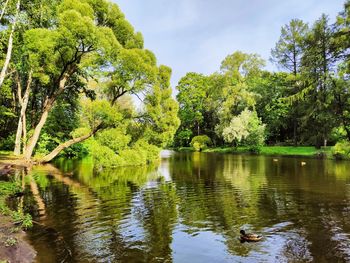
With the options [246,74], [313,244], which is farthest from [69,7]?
[246,74]

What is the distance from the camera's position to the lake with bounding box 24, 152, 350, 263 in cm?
980

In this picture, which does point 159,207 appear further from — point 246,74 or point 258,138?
point 246,74

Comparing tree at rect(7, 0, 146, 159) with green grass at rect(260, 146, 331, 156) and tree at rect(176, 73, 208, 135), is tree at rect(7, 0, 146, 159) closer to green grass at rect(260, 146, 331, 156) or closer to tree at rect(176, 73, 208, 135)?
green grass at rect(260, 146, 331, 156)

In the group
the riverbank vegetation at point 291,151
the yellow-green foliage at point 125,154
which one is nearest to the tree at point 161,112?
the yellow-green foliage at point 125,154

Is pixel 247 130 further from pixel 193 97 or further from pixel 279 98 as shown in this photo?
pixel 193 97

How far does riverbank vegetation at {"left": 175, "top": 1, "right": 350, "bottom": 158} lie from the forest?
0.24 m

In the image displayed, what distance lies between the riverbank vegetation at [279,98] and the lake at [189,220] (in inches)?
674

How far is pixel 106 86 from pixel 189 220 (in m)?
25.0

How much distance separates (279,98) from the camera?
61.2 meters

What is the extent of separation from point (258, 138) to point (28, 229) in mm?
49795

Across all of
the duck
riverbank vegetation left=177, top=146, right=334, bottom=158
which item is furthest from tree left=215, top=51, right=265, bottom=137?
the duck

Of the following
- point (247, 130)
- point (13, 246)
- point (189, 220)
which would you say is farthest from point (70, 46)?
point (247, 130)

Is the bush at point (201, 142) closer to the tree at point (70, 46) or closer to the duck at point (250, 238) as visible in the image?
the tree at point (70, 46)

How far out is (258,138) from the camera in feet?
189
